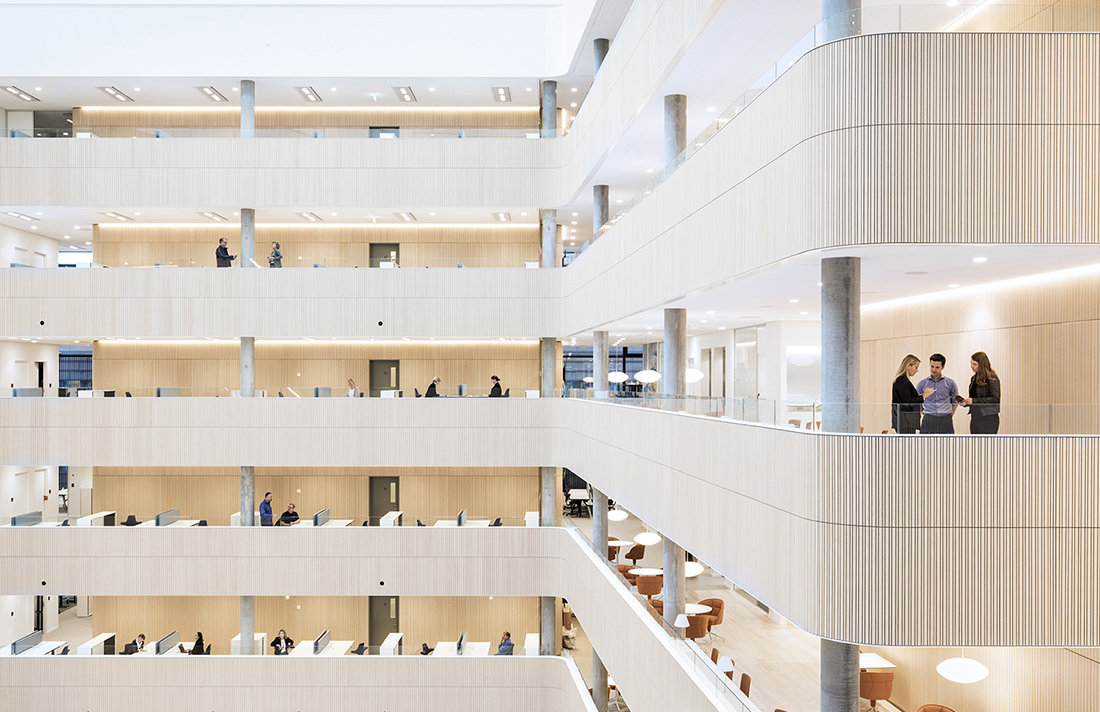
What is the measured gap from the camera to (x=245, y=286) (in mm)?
21047

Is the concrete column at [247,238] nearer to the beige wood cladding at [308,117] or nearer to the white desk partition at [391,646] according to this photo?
the beige wood cladding at [308,117]

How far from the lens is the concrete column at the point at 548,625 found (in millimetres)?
20819

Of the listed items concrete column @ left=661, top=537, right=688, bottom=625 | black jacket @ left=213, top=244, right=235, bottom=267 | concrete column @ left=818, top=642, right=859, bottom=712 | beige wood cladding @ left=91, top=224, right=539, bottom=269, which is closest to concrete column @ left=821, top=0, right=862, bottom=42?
concrete column @ left=818, top=642, right=859, bottom=712

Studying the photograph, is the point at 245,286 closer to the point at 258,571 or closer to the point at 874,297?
the point at 258,571

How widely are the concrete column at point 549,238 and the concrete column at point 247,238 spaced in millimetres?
7862

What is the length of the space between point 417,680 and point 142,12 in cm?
1889

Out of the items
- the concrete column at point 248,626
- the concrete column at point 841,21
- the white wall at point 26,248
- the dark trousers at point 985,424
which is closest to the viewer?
the dark trousers at point 985,424

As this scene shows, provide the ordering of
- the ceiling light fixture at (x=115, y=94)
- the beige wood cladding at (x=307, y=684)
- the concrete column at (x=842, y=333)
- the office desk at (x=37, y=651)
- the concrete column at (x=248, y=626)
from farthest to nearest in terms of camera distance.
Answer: the ceiling light fixture at (x=115, y=94) → the concrete column at (x=248, y=626) → the office desk at (x=37, y=651) → the beige wood cladding at (x=307, y=684) → the concrete column at (x=842, y=333)

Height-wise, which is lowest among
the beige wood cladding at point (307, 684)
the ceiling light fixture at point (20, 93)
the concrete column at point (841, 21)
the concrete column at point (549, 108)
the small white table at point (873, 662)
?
the beige wood cladding at point (307, 684)

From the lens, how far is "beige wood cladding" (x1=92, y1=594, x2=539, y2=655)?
75.5ft

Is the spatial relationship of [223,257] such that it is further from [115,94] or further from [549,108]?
[549,108]

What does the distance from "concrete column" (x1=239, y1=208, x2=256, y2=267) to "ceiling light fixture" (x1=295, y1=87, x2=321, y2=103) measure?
360cm

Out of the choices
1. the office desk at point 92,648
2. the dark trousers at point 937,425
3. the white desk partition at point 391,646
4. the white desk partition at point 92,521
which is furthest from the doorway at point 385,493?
the dark trousers at point 937,425

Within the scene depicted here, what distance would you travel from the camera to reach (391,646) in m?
20.8
